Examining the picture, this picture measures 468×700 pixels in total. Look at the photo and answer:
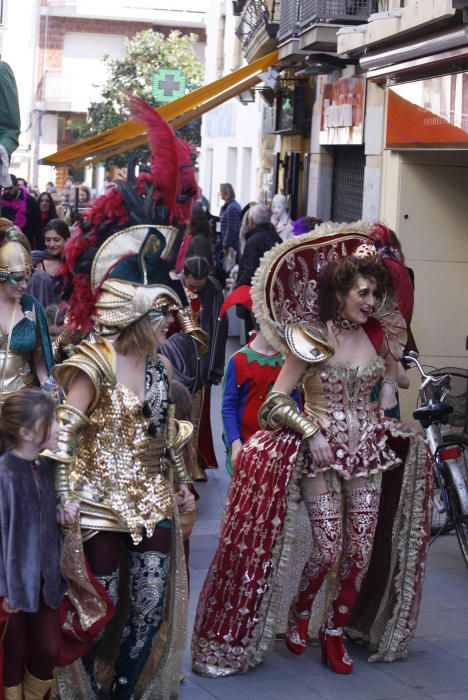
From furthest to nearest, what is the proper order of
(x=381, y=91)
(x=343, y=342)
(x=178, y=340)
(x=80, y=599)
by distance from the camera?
1. (x=381, y=91)
2. (x=178, y=340)
3. (x=343, y=342)
4. (x=80, y=599)

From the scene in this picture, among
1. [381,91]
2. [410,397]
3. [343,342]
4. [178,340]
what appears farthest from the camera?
[381,91]

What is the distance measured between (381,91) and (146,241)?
9.51m

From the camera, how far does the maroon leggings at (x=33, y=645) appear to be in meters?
4.52

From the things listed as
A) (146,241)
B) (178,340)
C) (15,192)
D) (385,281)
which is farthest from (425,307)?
(146,241)

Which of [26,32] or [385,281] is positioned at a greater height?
[26,32]

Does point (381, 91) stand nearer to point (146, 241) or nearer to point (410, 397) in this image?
point (410, 397)

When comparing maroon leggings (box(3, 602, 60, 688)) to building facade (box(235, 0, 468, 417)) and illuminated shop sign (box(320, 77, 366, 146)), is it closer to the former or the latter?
→ building facade (box(235, 0, 468, 417))

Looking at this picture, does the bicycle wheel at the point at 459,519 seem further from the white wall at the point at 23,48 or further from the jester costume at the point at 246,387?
the white wall at the point at 23,48

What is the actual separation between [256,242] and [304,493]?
9.13 m

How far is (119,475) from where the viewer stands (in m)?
4.83

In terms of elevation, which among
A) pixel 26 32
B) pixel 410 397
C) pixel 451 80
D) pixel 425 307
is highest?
pixel 26 32

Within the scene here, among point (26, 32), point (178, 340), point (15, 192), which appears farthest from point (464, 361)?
point (26, 32)

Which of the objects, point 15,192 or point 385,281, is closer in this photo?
point 385,281

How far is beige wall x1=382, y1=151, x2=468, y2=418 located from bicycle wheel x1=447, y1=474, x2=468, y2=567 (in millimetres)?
4721
